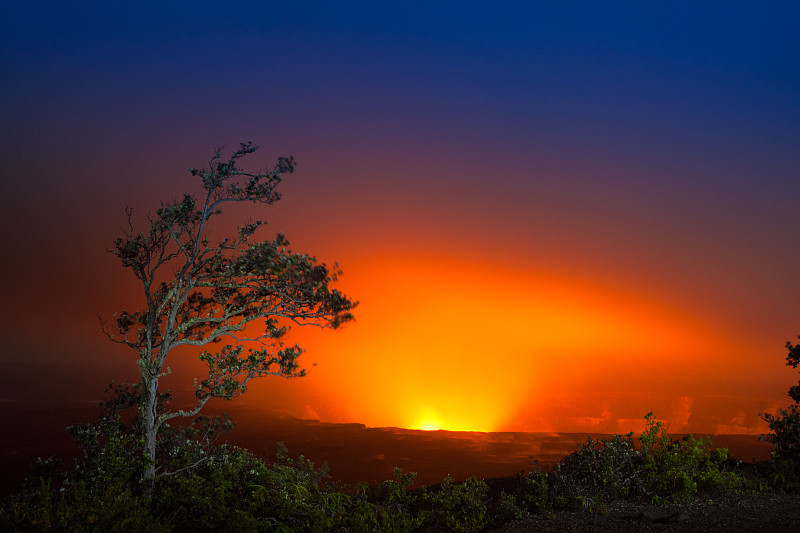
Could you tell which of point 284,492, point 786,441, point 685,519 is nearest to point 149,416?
point 284,492

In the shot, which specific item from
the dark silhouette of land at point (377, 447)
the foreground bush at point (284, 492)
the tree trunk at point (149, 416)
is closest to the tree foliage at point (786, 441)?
the foreground bush at point (284, 492)

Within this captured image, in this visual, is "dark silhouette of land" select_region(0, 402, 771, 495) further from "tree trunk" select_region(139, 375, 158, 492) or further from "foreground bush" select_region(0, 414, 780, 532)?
"tree trunk" select_region(139, 375, 158, 492)

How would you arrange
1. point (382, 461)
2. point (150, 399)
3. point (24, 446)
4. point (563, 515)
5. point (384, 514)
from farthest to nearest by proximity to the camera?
point (24, 446)
point (382, 461)
point (150, 399)
point (563, 515)
point (384, 514)

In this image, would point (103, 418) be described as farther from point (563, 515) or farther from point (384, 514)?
point (563, 515)

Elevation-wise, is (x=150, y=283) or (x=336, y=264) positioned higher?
(x=336, y=264)

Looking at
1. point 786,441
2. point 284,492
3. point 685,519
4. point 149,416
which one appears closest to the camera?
point 685,519

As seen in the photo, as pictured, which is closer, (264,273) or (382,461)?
(264,273)

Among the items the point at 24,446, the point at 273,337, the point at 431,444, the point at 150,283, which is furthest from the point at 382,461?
the point at 24,446

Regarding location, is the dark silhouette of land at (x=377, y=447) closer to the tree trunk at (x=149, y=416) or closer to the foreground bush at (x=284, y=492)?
the foreground bush at (x=284, y=492)

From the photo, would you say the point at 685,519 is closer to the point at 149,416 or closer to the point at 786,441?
the point at 786,441

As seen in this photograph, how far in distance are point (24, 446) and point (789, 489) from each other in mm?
39593

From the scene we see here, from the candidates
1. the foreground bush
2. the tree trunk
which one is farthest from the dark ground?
the tree trunk

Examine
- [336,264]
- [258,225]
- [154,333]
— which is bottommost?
[154,333]

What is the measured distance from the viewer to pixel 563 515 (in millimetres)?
8523
